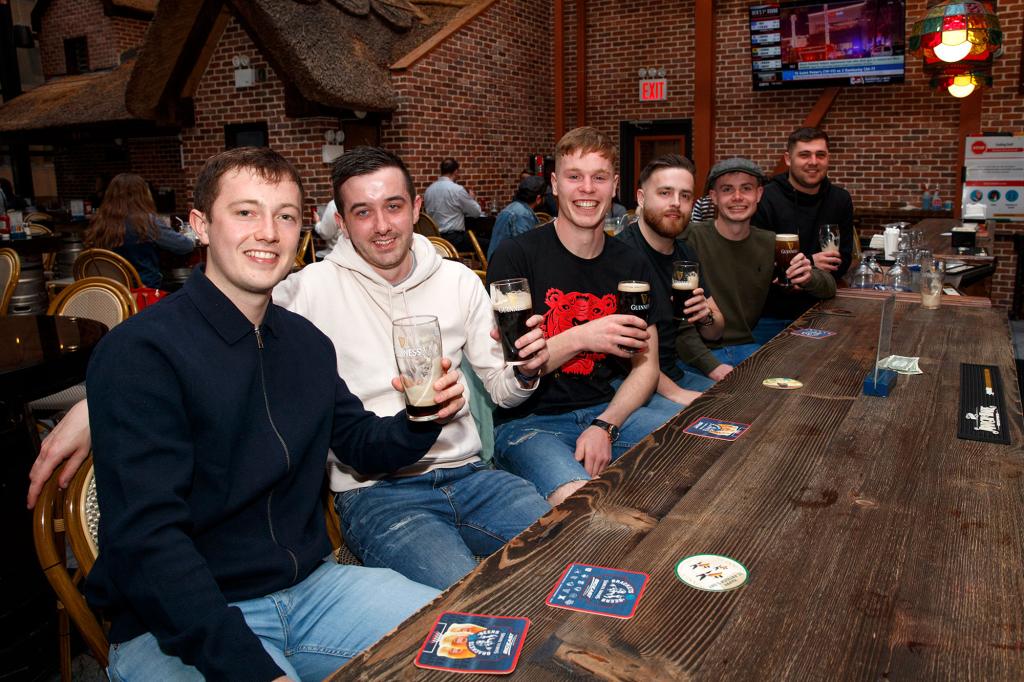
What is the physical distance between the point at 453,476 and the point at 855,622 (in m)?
1.12

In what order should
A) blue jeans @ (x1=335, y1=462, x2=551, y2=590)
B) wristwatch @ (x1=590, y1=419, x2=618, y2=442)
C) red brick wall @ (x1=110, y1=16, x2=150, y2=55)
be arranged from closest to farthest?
1. blue jeans @ (x1=335, y1=462, x2=551, y2=590)
2. wristwatch @ (x1=590, y1=419, x2=618, y2=442)
3. red brick wall @ (x1=110, y1=16, x2=150, y2=55)

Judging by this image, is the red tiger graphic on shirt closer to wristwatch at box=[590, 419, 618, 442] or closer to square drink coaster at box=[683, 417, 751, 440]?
wristwatch at box=[590, 419, 618, 442]

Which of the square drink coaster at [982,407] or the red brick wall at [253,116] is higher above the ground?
the red brick wall at [253,116]

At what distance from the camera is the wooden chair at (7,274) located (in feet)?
11.8

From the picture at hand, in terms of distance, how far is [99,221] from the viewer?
4918 mm

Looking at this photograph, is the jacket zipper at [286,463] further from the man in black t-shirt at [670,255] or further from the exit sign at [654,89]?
the exit sign at [654,89]

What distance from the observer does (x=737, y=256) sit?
3.40 m

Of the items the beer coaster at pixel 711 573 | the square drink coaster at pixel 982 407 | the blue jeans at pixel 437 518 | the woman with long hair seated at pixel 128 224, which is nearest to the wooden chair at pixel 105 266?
the woman with long hair seated at pixel 128 224

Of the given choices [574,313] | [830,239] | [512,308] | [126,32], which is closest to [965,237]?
[830,239]

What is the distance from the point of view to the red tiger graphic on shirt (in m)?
2.41

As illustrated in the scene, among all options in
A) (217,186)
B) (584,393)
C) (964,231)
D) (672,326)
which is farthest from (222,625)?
(964,231)

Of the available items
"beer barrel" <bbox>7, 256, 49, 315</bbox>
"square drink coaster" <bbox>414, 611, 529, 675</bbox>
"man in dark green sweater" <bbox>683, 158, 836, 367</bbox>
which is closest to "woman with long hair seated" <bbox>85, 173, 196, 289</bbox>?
"beer barrel" <bbox>7, 256, 49, 315</bbox>

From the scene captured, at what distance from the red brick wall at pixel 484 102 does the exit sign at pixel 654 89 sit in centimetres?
134

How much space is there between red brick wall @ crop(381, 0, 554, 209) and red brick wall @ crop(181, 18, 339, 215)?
2.62ft
